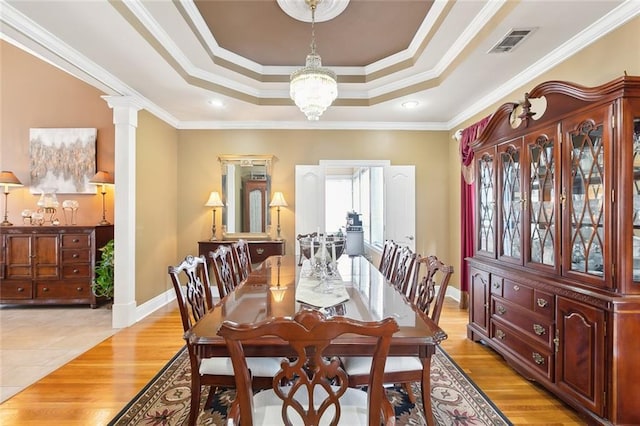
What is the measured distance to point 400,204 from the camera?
496 cm

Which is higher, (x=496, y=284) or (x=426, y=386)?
(x=496, y=284)

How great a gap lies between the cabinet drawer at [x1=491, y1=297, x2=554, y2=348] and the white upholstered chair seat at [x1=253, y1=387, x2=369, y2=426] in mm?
1617

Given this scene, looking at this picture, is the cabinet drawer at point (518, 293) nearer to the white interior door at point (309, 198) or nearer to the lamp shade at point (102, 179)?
the white interior door at point (309, 198)

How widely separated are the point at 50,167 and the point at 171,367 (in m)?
3.83

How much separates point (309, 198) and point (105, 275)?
2884mm

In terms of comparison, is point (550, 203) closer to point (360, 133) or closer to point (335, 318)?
point (335, 318)

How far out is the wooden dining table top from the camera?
1.34 m

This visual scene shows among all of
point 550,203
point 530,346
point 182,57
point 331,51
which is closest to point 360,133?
point 331,51

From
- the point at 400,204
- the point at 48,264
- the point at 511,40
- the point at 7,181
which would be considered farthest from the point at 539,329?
the point at 7,181

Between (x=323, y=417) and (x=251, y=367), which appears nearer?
(x=323, y=417)

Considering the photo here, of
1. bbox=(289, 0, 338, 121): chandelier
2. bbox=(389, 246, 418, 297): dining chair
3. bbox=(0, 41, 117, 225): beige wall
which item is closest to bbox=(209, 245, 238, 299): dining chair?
bbox=(389, 246, 418, 297): dining chair

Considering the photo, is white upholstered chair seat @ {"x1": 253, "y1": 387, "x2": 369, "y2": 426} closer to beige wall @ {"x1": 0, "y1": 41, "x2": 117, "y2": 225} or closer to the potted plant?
the potted plant

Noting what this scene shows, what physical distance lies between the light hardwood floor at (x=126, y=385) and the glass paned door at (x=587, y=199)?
953mm

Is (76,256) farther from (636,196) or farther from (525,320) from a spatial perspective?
(636,196)
